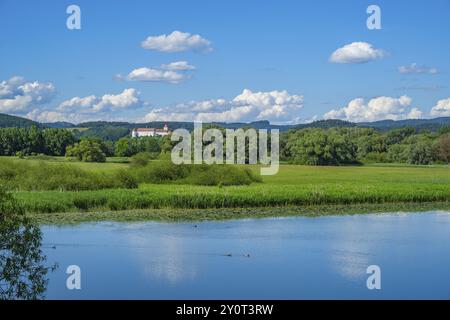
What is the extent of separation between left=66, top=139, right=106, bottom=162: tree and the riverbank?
44.9ft

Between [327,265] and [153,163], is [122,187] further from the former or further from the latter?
[327,265]

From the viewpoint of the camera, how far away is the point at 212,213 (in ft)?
64.9

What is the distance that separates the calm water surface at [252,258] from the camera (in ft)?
34.6

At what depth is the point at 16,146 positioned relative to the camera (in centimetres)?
3328

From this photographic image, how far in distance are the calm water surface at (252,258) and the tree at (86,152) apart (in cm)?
1581

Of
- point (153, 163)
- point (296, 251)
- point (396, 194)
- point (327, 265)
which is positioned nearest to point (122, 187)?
point (153, 163)

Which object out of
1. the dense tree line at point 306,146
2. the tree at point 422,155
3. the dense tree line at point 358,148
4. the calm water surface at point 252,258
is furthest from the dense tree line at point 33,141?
the tree at point 422,155

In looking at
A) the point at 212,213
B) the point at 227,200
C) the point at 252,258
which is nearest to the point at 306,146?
the point at 227,200

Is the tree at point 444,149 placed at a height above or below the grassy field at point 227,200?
above

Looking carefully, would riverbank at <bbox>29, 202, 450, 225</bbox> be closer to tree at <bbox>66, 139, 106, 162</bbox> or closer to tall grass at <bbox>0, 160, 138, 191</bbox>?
tall grass at <bbox>0, 160, 138, 191</bbox>

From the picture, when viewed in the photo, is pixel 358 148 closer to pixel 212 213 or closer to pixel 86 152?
pixel 86 152

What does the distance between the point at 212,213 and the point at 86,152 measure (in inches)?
579

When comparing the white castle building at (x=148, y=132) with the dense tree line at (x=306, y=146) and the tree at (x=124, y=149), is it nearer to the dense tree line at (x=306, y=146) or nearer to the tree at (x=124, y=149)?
the dense tree line at (x=306, y=146)

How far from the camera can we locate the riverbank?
59.5 ft
